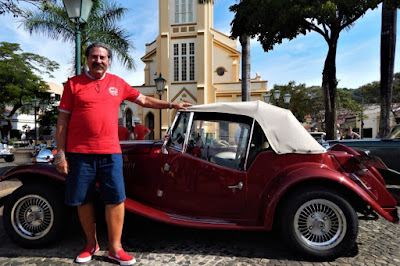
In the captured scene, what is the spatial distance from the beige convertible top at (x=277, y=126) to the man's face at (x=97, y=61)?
38.4 inches

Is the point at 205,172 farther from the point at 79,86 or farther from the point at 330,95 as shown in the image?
the point at 330,95

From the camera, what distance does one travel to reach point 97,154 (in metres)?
2.42

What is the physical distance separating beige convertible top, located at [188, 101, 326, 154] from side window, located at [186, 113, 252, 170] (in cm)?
8

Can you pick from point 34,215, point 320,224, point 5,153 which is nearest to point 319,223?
point 320,224

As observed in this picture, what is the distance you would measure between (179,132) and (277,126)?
41.7 inches

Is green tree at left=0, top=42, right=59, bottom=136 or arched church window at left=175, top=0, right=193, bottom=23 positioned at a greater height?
arched church window at left=175, top=0, right=193, bottom=23

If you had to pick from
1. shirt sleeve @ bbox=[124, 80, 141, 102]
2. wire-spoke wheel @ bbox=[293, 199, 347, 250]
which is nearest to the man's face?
shirt sleeve @ bbox=[124, 80, 141, 102]

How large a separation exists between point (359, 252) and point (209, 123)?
207cm

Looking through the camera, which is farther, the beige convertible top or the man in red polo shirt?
the beige convertible top

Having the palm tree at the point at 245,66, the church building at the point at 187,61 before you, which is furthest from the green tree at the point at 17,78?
the palm tree at the point at 245,66

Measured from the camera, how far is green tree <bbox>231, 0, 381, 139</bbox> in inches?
329

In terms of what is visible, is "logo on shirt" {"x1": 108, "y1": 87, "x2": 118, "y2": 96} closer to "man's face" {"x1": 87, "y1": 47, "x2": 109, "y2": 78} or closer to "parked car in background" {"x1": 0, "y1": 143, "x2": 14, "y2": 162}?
"man's face" {"x1": 87, "y1": 47, "x2": 109, "y2": 78}

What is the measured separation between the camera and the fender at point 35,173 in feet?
8.96

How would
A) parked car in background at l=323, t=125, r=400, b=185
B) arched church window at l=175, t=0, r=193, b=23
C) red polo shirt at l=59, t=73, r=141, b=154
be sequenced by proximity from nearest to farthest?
1. red polo shirt at l=59, t=73, r=141, b=154
2. parked car in background at l=323, t=125, r=400, b=185
3. arched church window at l=175, t=0, r=193, b=23
